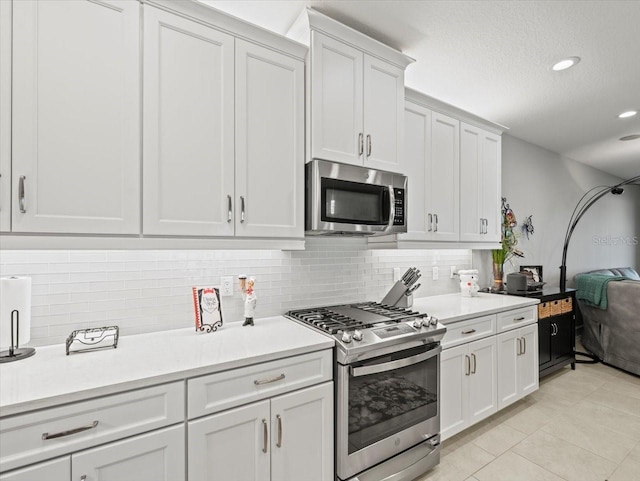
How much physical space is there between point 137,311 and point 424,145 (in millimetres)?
A: 2322

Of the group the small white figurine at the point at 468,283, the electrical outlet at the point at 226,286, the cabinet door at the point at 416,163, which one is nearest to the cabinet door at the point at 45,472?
the electrical outlet at the point at 226,286

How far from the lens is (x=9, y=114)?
48.8 inches

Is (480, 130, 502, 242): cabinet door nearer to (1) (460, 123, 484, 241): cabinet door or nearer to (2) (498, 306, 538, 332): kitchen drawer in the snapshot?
(1) (460, 123, 484, 241): cabinet door

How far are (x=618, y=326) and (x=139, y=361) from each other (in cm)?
473

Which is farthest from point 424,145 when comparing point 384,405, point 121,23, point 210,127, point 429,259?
point 121,23

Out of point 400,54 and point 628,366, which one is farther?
point 628,366

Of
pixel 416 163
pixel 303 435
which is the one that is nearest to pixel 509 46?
pixel 416 163

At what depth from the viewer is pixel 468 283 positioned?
3078 mm

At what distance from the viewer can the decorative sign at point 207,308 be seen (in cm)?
179

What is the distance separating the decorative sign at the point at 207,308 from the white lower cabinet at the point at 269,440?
0.55 metres

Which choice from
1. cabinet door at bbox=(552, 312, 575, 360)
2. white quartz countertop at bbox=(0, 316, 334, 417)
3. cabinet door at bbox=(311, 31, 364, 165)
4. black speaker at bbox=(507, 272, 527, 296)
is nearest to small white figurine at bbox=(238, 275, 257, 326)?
white quartz countertop at bbox=(0, 316, 334, 417)

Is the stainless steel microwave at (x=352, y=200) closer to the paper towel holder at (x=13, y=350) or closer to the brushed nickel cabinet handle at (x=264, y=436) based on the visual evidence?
the brushed nickel cabinet handle at (x=264, y=436)

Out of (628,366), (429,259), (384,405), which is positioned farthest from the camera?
(628,366)

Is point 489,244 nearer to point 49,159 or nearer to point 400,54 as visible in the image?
point 400,54
